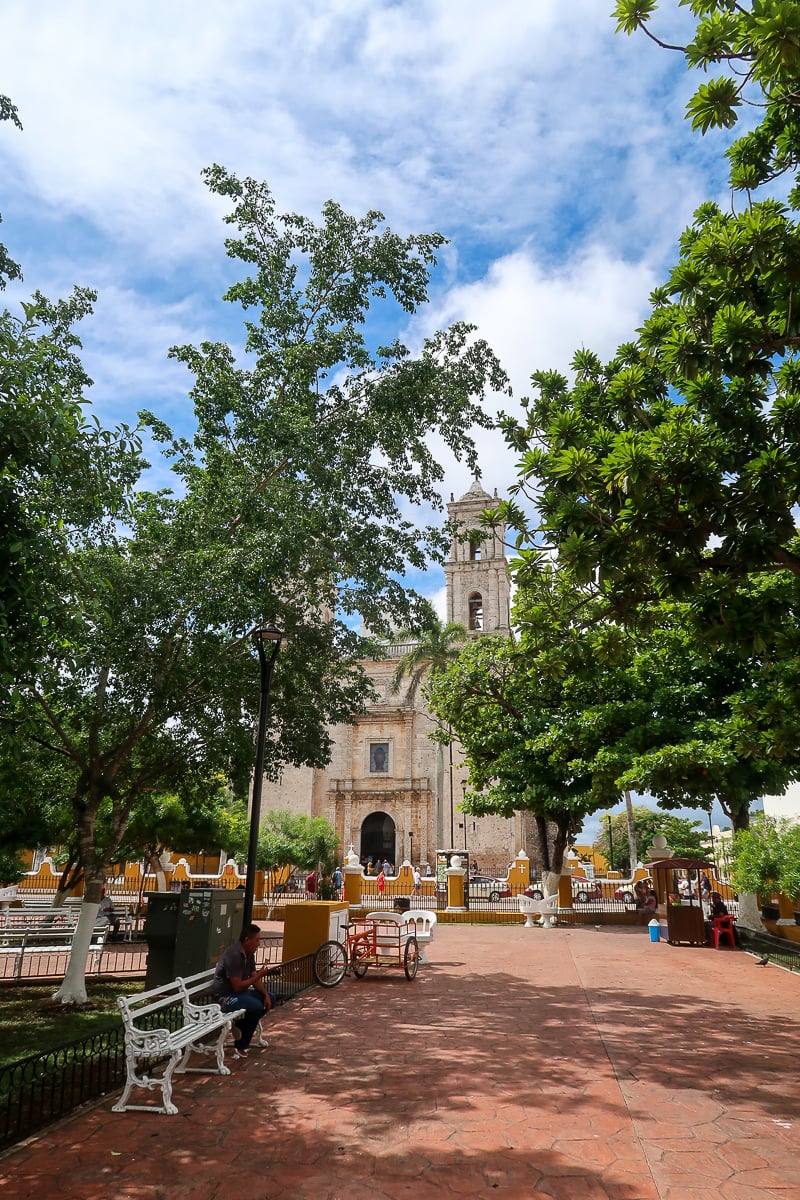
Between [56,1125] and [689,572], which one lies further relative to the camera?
[689,572]

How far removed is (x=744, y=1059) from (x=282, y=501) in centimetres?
836

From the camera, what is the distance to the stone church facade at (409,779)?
43438mm

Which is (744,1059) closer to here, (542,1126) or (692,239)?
(542,1126)

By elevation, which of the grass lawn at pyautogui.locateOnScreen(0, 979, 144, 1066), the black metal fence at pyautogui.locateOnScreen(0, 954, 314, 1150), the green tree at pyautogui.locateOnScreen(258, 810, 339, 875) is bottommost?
the grass lawn at pyautogui.locateOnScreen(0, 979, 144, 1066)

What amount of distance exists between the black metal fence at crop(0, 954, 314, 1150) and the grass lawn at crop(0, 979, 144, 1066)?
0.41m

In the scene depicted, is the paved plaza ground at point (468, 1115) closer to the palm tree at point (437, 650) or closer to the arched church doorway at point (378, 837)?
the palm tree at point (437, 650)

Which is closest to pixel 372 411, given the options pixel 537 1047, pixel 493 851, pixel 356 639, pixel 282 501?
pixel 282 501

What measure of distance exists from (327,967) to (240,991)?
4509 mm

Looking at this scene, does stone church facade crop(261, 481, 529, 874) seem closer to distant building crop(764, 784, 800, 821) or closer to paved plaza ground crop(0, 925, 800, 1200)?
distant building crop(764, 784, 800, 821)

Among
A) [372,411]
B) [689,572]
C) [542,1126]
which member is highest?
[372,411]

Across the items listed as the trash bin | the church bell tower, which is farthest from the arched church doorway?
the trash bin

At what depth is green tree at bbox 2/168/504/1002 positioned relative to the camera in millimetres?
10695

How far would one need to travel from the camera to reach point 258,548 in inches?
431

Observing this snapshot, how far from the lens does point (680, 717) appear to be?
18.8m
